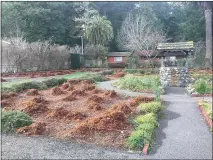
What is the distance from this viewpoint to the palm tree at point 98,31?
1389 inches

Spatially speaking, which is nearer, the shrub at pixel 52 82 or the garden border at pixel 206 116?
the garden border at pixel 206 116

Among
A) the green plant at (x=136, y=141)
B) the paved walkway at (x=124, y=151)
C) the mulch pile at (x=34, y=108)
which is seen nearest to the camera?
the paved walkway at (x=124, y=151)

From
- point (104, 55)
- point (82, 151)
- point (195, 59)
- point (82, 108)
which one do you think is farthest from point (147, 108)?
point (104, 55)

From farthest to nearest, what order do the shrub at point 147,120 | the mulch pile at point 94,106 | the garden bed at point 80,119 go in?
the mulch pile at point 94,106, the shrub at point 147,120, the garden bed at point 80,119

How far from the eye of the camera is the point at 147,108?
777 centimetres

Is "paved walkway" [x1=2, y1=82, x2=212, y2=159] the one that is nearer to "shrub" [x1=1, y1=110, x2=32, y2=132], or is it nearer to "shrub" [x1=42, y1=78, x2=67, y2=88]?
"shrub" [x1=1, y1=110, x2=32, y2=132]

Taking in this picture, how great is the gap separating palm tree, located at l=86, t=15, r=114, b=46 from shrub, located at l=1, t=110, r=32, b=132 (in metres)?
29.4

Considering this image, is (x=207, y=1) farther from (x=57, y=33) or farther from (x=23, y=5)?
(x=23, y=5)

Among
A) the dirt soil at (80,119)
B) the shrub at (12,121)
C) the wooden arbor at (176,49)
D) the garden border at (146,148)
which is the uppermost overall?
the wooden arbor at (176,49)

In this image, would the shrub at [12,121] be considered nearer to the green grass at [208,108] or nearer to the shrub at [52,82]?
the green grass at [208,108]

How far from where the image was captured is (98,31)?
35.5m

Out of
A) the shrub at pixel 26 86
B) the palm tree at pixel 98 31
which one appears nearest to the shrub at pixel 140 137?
the shrub at pixel 26 86

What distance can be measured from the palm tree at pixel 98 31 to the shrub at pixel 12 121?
29427 mm

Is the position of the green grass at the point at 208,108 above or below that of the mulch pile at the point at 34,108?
below
